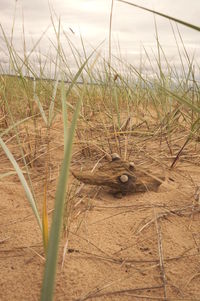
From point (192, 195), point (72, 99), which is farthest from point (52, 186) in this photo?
point (72, 99)

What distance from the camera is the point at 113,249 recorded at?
2.62ft

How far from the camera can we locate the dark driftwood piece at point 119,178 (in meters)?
1.12

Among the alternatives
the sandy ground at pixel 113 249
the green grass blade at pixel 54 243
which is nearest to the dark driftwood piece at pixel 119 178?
the sandy ground at pixel 113 249

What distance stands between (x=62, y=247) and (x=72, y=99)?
2590 mm

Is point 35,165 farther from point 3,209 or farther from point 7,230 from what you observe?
point 7,230

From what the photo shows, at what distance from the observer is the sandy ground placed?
0.67 metres

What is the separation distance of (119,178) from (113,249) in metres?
0.36

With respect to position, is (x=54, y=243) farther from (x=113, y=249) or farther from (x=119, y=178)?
(x=119, y=178)

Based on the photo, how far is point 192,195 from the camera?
3.52 feet

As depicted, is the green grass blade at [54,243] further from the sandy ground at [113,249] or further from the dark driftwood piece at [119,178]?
A: the dark driftwood piece at [119,178]

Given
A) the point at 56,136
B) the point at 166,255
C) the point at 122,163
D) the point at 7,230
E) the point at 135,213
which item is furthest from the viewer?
the point at 56,136

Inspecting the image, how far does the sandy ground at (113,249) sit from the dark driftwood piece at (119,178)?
0.11 ft

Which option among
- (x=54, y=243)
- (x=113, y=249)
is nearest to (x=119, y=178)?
(x=113, y=249)

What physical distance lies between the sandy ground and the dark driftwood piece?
33mm
